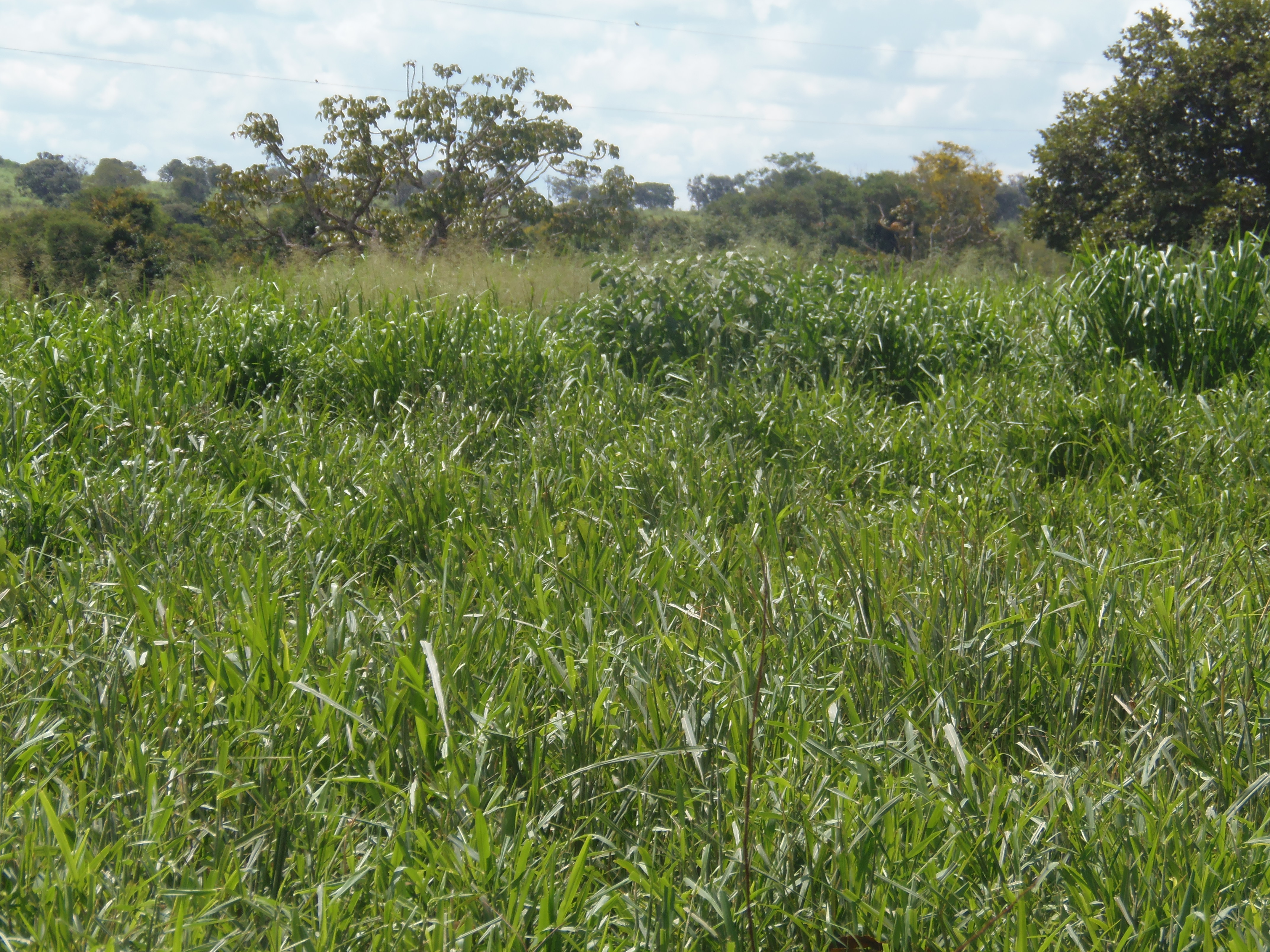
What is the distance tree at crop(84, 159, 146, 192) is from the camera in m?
71.6

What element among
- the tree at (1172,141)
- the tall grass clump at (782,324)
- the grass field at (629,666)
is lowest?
the grass field at (629,666)

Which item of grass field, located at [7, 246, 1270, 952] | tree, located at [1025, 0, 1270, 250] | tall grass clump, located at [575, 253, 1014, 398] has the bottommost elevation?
grass field, located at [7, 246, 1270, 952]

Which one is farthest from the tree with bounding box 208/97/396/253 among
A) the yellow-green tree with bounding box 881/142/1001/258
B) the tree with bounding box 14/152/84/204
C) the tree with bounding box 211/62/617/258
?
the tree with bounding box 14/152/84/204

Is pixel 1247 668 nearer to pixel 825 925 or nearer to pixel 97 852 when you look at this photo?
pixel 825 925

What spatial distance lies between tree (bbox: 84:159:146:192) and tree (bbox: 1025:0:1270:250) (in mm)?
63530

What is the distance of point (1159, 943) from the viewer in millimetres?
1350

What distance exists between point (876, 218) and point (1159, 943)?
58104 mm

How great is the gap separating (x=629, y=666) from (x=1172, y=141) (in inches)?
948

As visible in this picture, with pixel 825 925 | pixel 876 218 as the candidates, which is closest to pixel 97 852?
pixel 825 925

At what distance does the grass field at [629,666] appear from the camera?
1453mm

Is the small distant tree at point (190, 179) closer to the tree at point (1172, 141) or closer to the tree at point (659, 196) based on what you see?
the tree at point (1172, 141)

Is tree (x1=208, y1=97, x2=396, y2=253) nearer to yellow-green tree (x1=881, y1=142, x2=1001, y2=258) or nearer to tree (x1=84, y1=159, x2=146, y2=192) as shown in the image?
yellow-green tree (x1=881, y1=142, x2=1001, y2=258)

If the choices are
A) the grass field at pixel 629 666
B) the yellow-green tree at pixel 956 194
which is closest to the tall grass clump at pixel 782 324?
the grass field at pixel 629 666

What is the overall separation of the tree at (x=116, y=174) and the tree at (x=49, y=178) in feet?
4.50
